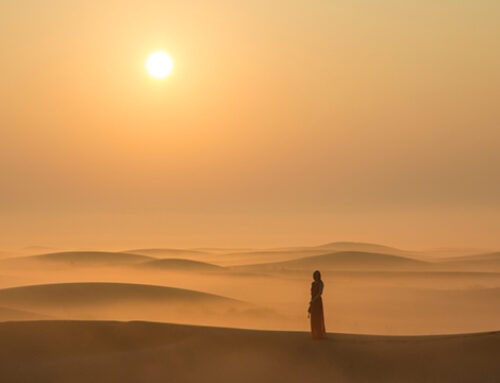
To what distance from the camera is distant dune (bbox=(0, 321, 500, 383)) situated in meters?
12.7

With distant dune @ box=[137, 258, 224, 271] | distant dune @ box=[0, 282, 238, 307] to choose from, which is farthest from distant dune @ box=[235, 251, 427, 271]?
distant dune @ box=[0, 282, 238, 307]

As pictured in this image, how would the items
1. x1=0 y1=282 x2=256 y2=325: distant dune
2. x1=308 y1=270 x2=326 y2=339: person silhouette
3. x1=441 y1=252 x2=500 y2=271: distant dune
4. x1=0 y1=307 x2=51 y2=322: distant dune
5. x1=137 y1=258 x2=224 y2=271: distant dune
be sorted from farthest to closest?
x1=441 y1=252 x2=500 y2=271: distant dune → x1=137 y1=258 x2=224 y2=271: distant dune → x1=0 y1=282 x2=256 y2=325: distant dune → x1=0 y1=307 x2=51 y2=322: distant dune → x1=308 y1=270 x2=326 y2=339: person silhouette

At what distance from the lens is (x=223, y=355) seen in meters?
13.9

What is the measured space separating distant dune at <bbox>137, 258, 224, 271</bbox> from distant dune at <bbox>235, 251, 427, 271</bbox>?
350cm

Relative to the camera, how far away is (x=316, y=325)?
14.7 metres

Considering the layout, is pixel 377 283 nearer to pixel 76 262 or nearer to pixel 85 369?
pixel 76 262

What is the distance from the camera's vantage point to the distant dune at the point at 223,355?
1272 centimetres

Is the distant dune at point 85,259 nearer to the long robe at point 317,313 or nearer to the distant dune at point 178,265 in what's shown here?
the distant dune at point 178,265

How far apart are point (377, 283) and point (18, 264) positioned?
35.7 m

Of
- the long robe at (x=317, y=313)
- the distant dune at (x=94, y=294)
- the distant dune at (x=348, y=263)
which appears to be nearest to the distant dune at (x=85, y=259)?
the distant dune at (x=348, y=263)

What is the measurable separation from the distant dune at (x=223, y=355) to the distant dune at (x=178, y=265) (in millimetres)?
43814

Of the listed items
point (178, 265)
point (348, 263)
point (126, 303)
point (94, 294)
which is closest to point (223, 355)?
point (126, 303)

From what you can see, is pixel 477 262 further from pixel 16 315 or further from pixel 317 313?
pixel 317 313

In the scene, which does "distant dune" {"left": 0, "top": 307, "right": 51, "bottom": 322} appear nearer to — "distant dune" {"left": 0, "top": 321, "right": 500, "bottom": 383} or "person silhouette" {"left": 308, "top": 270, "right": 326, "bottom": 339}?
"distant dune" {"left": 0, "top": 321, "right": 500, "bottom": 383}
